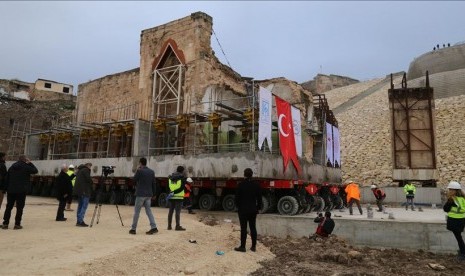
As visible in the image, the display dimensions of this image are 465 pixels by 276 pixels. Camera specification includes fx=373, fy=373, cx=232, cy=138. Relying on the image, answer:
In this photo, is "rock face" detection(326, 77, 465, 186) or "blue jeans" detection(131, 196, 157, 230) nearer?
"blue jeans" detection(131, 196, 157, 230)

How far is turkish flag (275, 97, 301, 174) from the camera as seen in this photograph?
13644mm

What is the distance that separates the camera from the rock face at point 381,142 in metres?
26.0

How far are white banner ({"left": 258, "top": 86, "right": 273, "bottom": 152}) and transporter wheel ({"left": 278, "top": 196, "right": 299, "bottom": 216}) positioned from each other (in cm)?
198

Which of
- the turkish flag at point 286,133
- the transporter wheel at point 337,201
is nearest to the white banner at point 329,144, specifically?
the transporter wheel at point 337,201

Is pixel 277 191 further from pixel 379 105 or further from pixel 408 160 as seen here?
pixel 379 105

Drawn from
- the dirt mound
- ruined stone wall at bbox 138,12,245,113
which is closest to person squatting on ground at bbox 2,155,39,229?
the dirt mound

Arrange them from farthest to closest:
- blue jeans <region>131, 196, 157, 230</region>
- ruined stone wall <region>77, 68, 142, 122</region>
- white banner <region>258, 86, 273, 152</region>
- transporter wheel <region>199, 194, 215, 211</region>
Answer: ruined stone wall <region>77, 68, 142, 122</region> < transporter wheel <region>199, 194, 215, 211</region> < white banner <region>258, 86, 273, 152</region> < blue jeans <region>131, 196, 157, 230</region>

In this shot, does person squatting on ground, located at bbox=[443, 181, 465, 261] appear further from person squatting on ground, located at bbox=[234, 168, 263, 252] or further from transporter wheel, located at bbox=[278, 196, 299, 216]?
transporter wheel, located at bbox=[278, 196, 299, 216]

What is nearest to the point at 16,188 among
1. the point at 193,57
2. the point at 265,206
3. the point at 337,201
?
the point at 265,206

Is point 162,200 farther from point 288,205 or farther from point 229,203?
point 288,205

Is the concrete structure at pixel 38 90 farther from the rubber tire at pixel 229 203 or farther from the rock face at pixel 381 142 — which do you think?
the rubber tire at pixel 229 203

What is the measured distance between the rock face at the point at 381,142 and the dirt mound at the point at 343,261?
16718mm

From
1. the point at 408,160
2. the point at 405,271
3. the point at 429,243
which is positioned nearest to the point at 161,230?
the point at 405,271

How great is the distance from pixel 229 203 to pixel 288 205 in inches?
89.1
